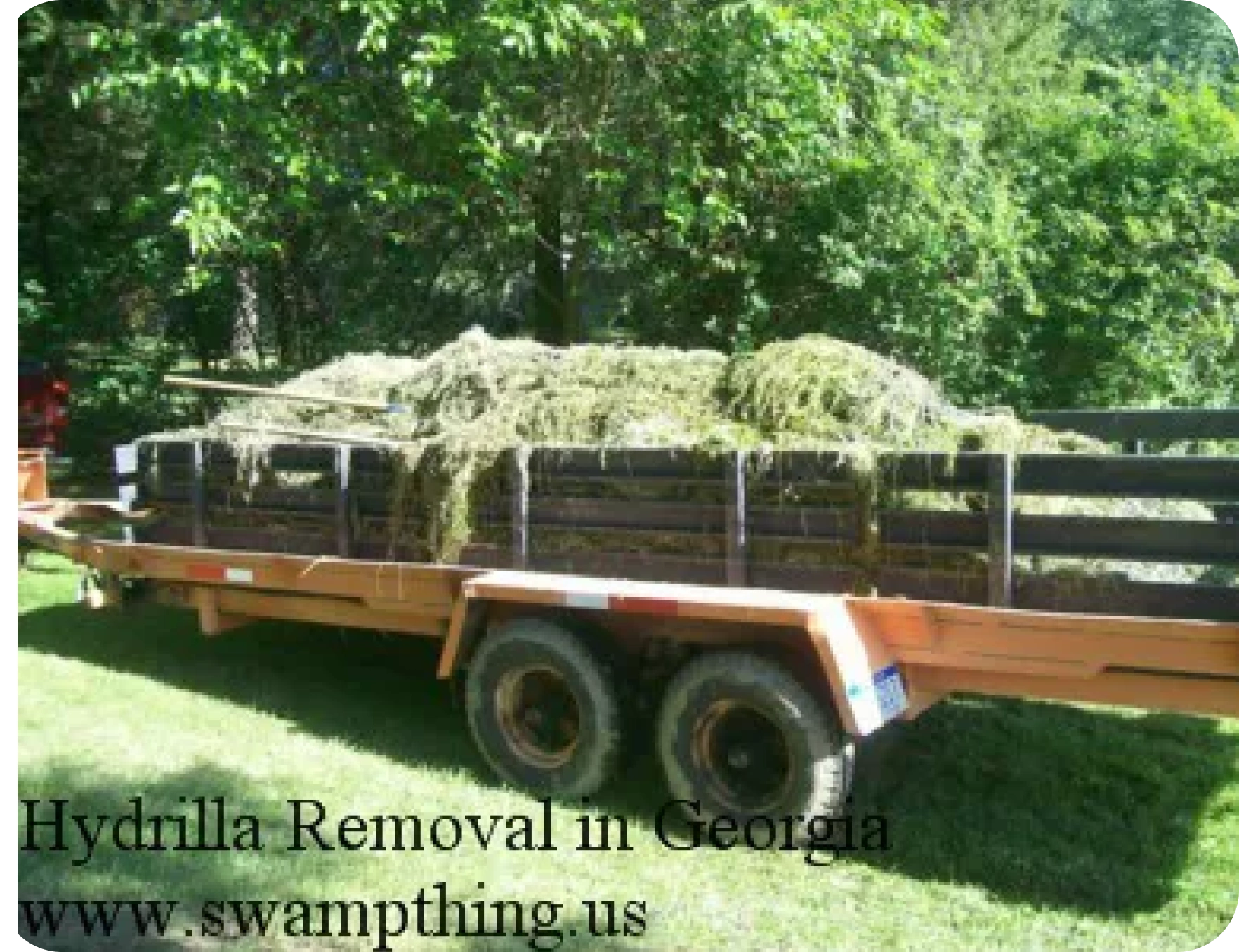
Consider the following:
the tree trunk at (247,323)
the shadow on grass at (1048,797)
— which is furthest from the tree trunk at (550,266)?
the shadow on grass at (1048,797)

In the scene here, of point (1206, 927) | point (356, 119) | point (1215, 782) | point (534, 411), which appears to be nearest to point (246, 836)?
point (534, 411)

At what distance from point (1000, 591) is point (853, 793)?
3.65 feet

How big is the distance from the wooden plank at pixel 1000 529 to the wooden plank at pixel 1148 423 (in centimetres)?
230

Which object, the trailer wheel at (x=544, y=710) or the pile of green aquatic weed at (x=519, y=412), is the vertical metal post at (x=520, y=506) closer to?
the pile of green aquatic weed at (x=519, y=412)

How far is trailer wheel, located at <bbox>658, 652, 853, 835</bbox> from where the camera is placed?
4332mm

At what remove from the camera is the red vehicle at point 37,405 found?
12.2 m

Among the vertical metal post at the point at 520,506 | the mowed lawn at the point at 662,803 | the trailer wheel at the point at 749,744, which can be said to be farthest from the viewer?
the vertical metal post at the point at 520,506

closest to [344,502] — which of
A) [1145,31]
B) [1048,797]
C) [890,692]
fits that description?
[890,692]

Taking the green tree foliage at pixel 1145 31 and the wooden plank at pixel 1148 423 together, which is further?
the green tree foliage at pixel 1145 31

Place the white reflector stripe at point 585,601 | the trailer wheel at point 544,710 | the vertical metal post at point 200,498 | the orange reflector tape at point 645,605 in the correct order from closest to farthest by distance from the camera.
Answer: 1. the orange reflector tape at point 645,605
2. the white reflector stripe at point 585,601
3. the trailer wheel at point 544,710
4. the vertical metal post at point 200,498

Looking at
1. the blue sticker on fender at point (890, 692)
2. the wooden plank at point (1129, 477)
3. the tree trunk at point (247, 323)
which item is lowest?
the blue sticker on fender at point (890, 692)

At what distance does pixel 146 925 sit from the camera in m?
3.89

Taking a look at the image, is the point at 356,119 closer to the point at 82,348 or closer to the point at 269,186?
the point at 269,186

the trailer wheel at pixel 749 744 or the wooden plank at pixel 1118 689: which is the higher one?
the wooden plank at pixel 1118 689
